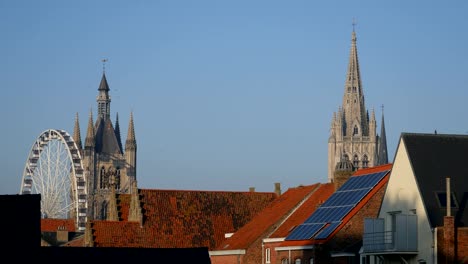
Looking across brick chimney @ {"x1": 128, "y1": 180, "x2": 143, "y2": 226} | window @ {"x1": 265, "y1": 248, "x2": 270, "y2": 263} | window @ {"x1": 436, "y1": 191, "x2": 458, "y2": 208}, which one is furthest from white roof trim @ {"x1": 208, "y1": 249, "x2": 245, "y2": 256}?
window @ {"x1": 436, "y1": 191, "x2": 458, "y2": 208}

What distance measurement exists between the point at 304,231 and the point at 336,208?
2326mm

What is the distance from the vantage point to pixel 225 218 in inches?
3629

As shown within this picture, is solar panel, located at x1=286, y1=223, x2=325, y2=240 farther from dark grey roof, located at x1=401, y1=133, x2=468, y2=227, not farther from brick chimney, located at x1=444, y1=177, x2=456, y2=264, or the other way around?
brick chimney, located at x1=444, y1=177, x2=456, y2=264

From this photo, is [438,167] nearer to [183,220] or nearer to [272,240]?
[272,240]

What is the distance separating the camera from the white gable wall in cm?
5402

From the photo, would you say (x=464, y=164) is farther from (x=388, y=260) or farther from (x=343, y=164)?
(x=343, y=164)

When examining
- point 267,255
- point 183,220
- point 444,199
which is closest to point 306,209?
point 267,255

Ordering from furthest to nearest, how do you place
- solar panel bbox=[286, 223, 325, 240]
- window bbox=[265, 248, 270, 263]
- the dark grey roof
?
1. window bbox=[265, 248, 270, 263]
2. solar panel bbox=[286, 223, 325, 240]
3. the dark grey roof

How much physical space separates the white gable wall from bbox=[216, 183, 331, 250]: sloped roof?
70.4ft

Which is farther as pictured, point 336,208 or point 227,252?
point 227,252

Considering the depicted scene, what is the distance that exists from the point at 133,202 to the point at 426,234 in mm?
41371

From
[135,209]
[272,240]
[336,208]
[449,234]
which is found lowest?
[449,234]

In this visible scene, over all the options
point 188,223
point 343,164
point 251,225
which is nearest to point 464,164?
point 343,164

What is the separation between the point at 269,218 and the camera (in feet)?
272
